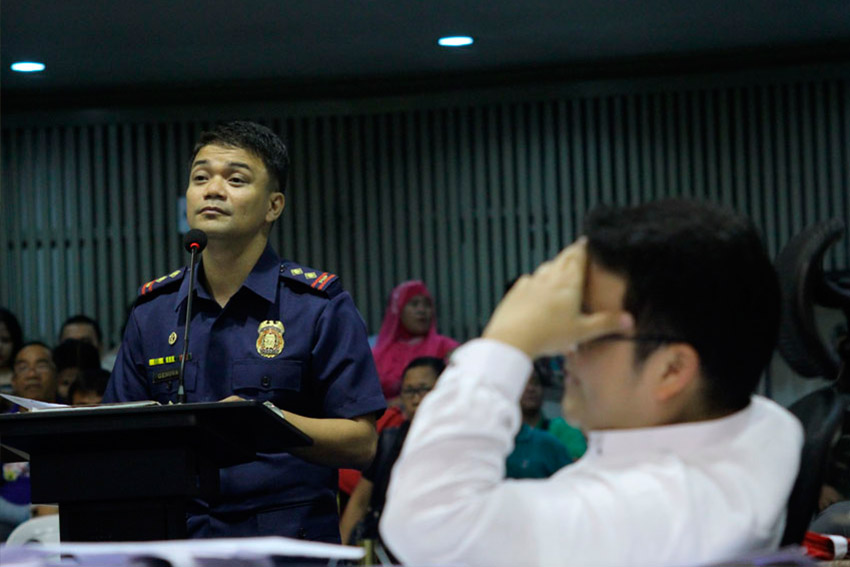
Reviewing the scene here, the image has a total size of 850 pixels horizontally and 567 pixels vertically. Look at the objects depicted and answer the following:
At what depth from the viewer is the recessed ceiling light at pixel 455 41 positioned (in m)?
7.29

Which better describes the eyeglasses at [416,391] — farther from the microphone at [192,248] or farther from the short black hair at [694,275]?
the short black hair at [694,275]

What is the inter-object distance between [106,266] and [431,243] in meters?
2.20

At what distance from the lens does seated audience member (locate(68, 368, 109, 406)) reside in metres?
5.48

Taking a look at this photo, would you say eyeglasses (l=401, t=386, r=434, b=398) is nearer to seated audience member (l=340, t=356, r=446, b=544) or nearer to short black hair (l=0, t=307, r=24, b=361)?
seated audience member (l=340, t=356, r=446, b=544)

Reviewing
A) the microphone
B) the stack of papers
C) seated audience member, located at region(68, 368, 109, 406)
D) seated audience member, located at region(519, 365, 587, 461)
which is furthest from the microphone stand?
seated audience member, located at region(519, 365, 587, 461)

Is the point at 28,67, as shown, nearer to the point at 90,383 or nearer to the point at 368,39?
the point at 368,39

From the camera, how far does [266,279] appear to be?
2.88 meters

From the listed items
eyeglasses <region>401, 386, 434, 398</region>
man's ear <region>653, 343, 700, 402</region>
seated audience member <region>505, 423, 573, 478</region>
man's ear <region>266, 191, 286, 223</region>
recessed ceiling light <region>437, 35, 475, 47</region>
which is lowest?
seated audience member <region>505, 423, 573, 478</region>

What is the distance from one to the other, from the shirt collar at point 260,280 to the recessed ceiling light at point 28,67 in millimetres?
5207

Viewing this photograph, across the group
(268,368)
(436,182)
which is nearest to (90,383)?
(268,368)

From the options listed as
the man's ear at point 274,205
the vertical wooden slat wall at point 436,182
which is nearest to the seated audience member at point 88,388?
the man's ear at point 274,205

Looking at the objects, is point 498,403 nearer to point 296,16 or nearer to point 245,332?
point 245,332

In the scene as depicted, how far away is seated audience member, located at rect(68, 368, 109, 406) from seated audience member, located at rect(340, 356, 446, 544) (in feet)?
3.83

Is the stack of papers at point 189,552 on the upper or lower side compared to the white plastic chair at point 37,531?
upper
